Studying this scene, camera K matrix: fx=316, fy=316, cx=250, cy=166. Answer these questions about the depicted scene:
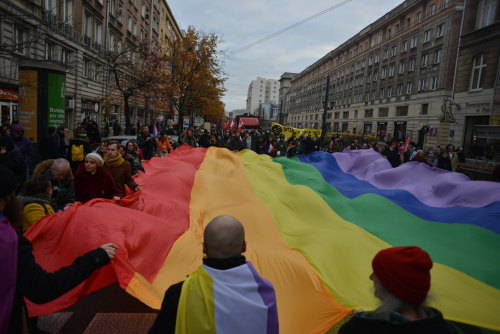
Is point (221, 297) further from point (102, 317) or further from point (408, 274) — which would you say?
point (102, 317)

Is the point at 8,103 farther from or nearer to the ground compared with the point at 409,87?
nearer to the ground

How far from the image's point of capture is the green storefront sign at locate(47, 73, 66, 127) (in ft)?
37.9

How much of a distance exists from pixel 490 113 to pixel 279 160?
20.3 meters

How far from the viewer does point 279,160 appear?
32.4 ft

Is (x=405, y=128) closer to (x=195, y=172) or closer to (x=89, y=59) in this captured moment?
(x=89, y=59)

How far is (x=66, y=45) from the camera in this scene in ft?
70.3

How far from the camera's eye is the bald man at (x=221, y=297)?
1.69 metres

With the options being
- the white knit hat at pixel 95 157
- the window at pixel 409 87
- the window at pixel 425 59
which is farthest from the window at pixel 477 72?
the white knit hat at pixel 95 157

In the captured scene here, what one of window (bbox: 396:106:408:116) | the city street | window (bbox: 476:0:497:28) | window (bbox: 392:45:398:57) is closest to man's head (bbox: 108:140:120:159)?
the city street

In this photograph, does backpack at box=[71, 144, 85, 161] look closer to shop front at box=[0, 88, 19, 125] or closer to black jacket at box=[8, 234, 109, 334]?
black jacket at box=[8, 234, 109, 334]

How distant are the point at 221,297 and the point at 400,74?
47.6m

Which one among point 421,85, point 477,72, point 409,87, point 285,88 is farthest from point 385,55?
point 285,88

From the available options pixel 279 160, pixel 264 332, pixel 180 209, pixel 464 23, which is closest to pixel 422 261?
pixel 264 332

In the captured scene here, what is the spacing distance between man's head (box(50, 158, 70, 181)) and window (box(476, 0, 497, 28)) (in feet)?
93.6
